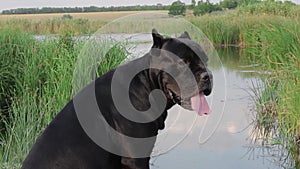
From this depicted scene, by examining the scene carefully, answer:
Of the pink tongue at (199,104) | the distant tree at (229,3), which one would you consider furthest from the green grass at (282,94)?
the distant tree at (229,3)

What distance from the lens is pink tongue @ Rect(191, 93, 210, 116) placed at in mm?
3387

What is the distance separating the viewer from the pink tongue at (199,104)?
11.1 feet

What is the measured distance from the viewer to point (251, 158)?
24.1 ft

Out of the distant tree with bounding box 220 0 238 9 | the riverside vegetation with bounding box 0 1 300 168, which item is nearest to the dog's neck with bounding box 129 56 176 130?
the riverside vegetation with bounding box 0 1 300 168

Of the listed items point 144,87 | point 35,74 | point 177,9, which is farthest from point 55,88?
point 144,87

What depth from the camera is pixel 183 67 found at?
3.27m

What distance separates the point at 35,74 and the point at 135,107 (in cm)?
540

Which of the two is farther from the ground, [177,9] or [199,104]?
[177,9]

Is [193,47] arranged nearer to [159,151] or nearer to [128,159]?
[128,159]

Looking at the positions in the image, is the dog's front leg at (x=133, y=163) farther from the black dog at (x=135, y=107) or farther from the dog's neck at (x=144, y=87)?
the dog's neck at (x=144, y=87)

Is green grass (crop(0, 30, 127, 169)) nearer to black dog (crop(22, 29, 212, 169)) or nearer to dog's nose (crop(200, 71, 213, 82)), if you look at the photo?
black dog (crop(22, 29, 212, 169))

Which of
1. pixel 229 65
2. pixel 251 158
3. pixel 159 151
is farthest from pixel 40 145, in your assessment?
pixel 229 65

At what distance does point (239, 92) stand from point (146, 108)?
8.51 m

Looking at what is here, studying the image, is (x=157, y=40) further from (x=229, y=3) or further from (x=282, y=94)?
(x=229, y=3)
